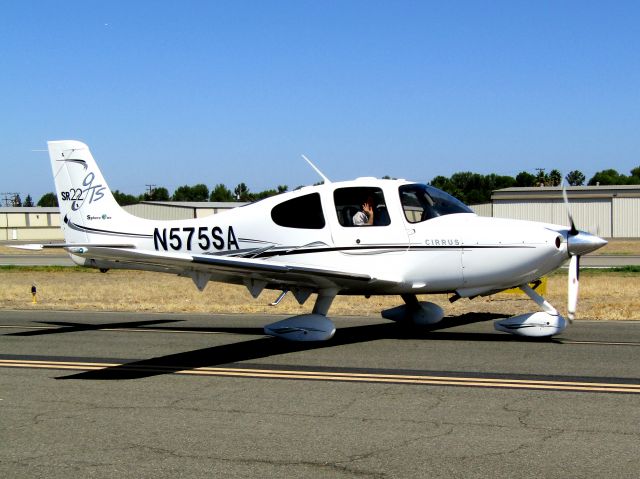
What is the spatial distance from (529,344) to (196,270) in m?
4.84

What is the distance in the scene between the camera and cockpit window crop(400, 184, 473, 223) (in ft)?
38.1

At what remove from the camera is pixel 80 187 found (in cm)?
1448

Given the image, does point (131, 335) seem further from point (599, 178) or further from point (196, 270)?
point (599, 178)

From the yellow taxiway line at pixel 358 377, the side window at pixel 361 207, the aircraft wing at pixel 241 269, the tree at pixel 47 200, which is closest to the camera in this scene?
the yellow taxiway line at pixel 358 377

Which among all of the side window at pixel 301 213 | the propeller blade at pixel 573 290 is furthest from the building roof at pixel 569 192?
the propeller blade at pixel 573 290

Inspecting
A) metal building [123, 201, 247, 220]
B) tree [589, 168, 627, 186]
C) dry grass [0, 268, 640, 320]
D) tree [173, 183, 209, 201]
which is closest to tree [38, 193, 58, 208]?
tree [173, 183, 209, 201]

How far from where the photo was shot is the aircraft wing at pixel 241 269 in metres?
9.69

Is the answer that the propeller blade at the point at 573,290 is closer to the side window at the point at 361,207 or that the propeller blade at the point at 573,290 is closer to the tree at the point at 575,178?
the side window at the point at 361,207

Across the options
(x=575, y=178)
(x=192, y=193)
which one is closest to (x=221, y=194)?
(x=192, y=193)

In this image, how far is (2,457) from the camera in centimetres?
580

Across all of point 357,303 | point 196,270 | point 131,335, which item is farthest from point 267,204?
point 357,303

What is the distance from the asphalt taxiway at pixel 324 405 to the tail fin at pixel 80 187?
2.77m

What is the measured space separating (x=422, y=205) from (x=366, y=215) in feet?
2.86

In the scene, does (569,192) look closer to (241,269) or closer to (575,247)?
(575,247)
